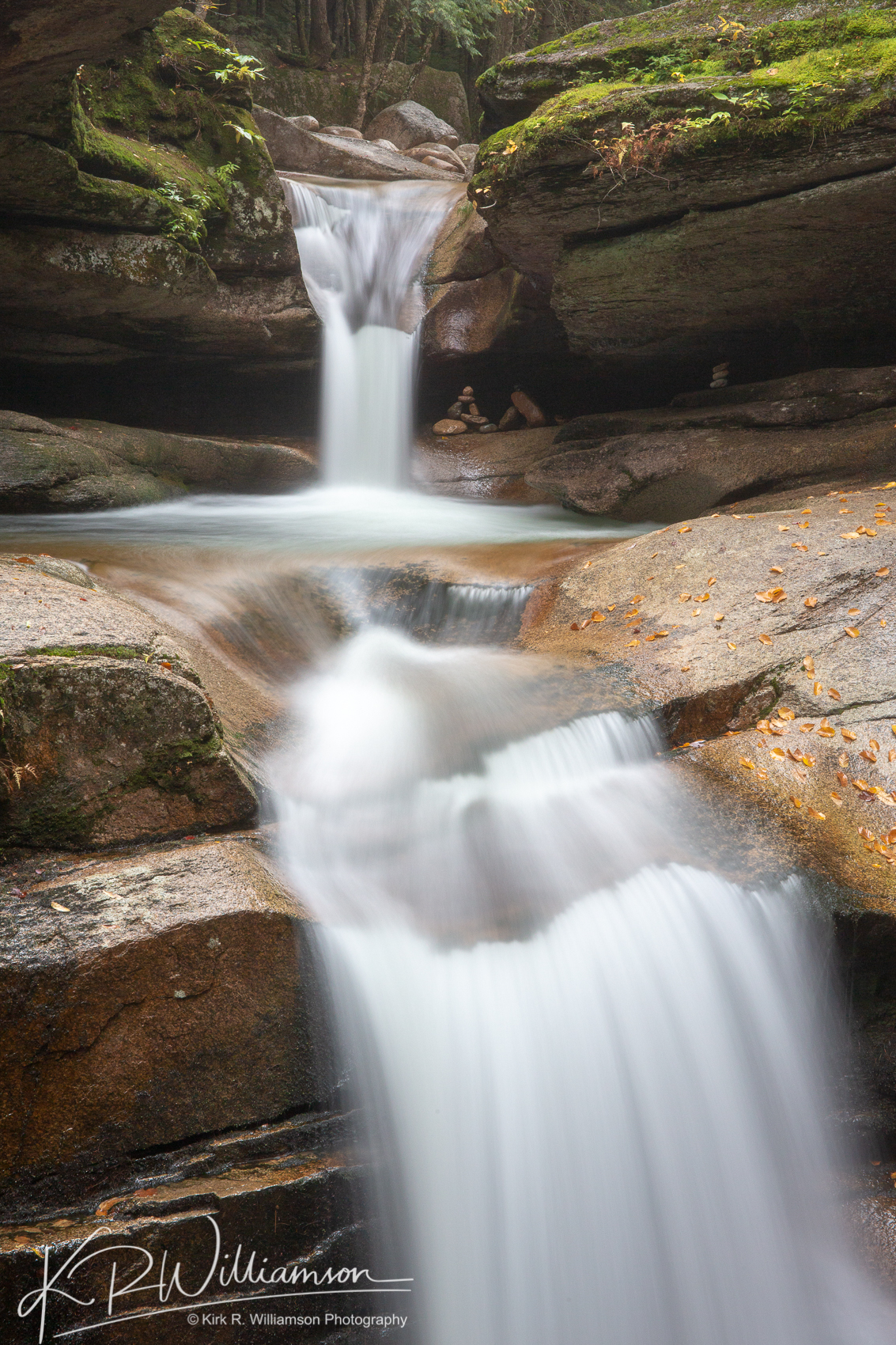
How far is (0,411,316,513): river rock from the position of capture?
7418 millimetres

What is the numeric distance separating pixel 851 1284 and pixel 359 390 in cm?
1027

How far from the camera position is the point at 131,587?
17.2ft

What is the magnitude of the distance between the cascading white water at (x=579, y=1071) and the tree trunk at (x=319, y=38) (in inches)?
802

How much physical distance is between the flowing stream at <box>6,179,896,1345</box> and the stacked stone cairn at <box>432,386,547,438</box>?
7.54m

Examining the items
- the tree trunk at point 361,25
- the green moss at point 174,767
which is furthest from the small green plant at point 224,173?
the tree trunk at point 361,25

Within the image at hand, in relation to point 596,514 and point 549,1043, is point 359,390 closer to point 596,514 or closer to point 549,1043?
point 596,514

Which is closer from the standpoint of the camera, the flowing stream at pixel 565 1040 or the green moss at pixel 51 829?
the flowing stream at pixel 565 1040

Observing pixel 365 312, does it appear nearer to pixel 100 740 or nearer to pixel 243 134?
pixel 243 134

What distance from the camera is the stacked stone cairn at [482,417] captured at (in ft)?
37.1

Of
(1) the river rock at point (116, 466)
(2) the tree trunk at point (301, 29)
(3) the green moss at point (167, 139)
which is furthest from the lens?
(2) the tree trunk at point (301, 29)

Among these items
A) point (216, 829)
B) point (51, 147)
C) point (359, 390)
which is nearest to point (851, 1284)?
point (216, 829)

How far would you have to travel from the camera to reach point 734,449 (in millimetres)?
8375

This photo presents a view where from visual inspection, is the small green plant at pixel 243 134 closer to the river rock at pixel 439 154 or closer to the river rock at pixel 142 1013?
the river rock at pixel 439 154

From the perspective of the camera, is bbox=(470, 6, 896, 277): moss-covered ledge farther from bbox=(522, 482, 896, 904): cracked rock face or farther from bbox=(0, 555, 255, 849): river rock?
bbox=(0, 555, 255, 849): river rock
